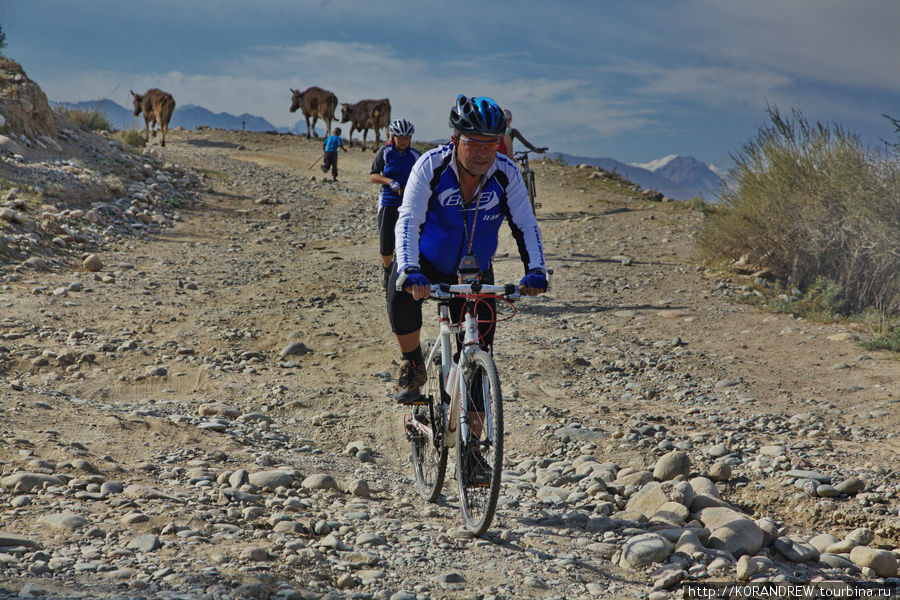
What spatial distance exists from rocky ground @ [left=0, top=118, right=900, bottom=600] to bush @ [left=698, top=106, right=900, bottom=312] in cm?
104

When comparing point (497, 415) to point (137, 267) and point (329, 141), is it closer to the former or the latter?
point (137, 267)

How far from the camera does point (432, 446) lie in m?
4.37

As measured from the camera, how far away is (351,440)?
557cm

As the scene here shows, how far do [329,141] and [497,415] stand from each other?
20340 millimetres

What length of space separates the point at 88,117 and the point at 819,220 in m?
19.1

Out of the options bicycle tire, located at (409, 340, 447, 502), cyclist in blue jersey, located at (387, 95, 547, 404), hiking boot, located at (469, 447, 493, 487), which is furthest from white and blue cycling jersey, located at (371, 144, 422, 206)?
hiking boot, located at (469, 447, 493, 487)

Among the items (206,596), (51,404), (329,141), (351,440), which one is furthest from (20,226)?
(329,141)

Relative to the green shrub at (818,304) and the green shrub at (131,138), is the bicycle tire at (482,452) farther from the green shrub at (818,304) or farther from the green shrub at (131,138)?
the green shrub at (131,138)

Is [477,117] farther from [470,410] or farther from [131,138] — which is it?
[131,138]

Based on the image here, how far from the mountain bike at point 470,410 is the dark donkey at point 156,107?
26.2m

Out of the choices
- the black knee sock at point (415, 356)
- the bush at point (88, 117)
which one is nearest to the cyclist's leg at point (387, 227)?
the black knee sock at point (415, 356)

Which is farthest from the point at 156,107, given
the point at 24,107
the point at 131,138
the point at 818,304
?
the point at 818,304

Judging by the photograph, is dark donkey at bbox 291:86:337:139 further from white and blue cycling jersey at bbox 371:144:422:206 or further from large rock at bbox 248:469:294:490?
large rock at bbox 248:469:294:490

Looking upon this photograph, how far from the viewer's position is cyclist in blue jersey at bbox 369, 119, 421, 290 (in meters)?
7.43
